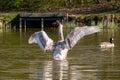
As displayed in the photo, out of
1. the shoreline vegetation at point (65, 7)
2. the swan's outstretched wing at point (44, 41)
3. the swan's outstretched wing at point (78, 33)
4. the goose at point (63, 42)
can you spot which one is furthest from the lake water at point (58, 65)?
the shoreline vegetation at point (65, 7)

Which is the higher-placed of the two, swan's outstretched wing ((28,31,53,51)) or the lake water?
swan's outstretched wing ((28,31,53,51))

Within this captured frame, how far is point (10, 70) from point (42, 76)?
84.4 inches

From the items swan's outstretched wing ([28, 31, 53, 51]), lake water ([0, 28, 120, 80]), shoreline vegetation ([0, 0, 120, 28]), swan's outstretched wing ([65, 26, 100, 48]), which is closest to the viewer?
lake water ([0, 28, 120, 80])

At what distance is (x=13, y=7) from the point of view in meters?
73.6

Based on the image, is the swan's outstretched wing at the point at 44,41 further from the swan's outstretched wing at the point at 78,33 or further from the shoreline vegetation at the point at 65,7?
the shoreline vegetation at the point at 65,7

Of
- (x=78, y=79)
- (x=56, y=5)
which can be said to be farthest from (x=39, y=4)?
(x=78, y=79)

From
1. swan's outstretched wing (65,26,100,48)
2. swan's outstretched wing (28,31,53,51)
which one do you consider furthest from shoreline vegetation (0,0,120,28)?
swan's outstretched wing (65,26,100,48)

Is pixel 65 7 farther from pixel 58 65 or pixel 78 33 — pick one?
pixel 58 65

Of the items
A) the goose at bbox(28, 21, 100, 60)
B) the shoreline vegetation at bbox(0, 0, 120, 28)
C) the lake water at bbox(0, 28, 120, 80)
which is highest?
the goose at bbox(28, 21, 100, 60)

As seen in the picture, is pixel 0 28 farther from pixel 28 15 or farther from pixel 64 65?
pixel 64 65

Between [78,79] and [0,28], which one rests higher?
[78,79]

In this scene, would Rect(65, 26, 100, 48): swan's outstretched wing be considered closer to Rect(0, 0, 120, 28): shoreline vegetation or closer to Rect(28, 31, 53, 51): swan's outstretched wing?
Rect(28, 31, 53, 51): swan's outstretched wing

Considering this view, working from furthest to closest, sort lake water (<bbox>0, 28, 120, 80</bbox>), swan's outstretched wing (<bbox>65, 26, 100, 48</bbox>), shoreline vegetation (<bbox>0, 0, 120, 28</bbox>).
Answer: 1. shoreline vegetation (<bbox>0, 0, 120, 28</bbox>)
2. swan's outstretched wing (<bbox>65, 26, 100, 48</bbox>)
3. lake water (<bbox>0, 28, 120, 80</bbox>)

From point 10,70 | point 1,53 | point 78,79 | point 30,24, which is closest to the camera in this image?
point 78,79
